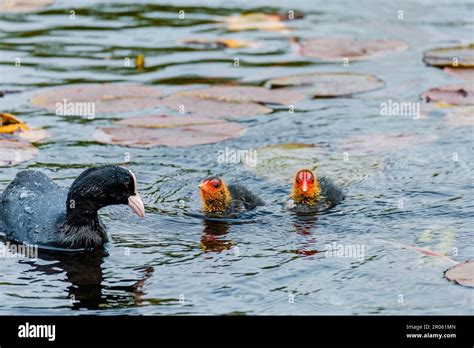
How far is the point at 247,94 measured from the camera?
587 inches

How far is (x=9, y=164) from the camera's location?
1261 centimetres

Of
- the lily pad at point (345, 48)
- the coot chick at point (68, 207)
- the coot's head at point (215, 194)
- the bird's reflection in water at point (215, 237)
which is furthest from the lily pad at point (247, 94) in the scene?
the coot chick at point (68, 207)

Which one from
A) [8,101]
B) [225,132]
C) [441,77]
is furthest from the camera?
[441,77]

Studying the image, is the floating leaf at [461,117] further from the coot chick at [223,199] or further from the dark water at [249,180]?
the coot chick at [223,199]

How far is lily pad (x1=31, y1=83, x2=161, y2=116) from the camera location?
1444cm

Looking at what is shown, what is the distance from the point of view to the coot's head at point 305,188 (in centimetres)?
1166

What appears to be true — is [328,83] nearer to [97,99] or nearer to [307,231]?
[97,99]

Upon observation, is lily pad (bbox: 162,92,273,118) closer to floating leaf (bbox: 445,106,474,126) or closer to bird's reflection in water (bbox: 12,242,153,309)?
floating leaf (bbox: 445,106,474,126)

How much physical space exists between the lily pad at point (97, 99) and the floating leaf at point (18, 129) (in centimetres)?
84

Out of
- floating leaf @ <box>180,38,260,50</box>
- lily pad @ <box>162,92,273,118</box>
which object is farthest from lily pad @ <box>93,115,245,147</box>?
floating leaf @ <box>180,38,260,50</box>

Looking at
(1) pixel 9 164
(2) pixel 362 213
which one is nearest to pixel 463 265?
(2) pixel 362 213
